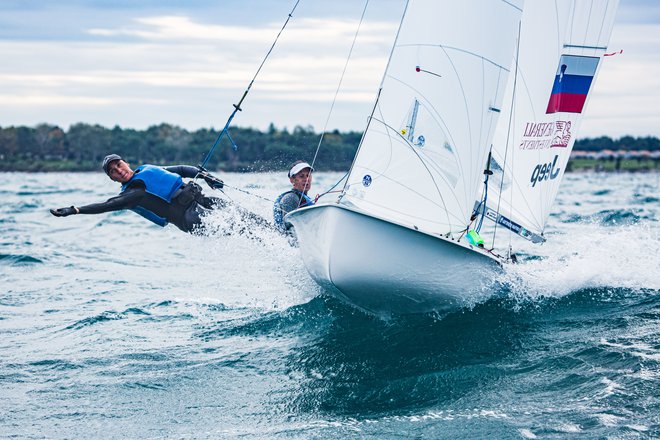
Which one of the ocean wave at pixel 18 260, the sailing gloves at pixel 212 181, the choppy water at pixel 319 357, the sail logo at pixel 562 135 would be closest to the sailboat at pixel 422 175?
the choppy water at pixel 319 357

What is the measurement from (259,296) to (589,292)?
3382 mm

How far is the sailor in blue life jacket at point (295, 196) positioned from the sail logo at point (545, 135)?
7.29 feet

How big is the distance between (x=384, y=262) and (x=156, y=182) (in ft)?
8.60

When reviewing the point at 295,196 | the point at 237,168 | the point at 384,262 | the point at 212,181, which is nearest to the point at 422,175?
the point at 384,262

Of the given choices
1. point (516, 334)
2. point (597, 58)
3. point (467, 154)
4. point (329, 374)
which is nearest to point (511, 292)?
point (516, 334)

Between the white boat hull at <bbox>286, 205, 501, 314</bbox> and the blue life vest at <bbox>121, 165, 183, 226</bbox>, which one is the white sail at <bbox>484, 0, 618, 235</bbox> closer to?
the white boat hull at <bbox>286, 205, 501, 314</bbox>

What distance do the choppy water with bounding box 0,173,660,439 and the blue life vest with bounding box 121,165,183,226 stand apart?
0.50 meters

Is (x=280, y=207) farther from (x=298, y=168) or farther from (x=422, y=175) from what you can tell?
(x=422, y=175)

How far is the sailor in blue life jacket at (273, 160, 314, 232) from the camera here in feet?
22.6

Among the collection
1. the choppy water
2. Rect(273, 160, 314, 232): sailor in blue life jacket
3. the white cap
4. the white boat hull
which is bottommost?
the choppy water

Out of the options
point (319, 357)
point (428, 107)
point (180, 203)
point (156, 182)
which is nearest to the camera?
point (428, 107)

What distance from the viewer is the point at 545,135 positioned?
7578mm

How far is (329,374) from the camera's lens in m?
5.54

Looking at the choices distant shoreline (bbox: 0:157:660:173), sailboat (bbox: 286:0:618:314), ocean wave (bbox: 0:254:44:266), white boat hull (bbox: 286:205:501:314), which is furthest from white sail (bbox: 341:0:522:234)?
distant shoreline (bbox: 0:157:660:173)
